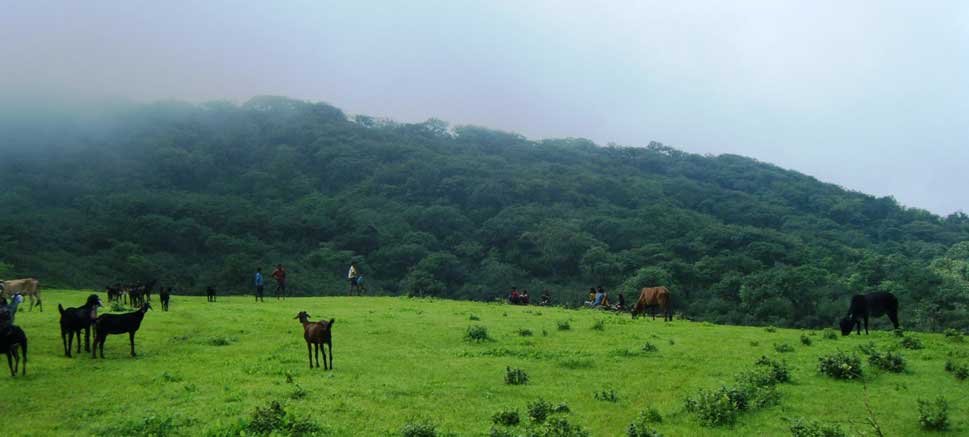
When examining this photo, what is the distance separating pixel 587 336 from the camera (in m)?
26.1

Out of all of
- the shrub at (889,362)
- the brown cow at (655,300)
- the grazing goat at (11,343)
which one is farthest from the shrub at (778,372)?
the grazing goat at (11,343)

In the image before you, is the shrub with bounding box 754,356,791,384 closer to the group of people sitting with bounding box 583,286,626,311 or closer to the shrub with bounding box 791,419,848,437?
the shrub with bounding box 791,419,848,437

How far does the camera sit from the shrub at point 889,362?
62.7ft

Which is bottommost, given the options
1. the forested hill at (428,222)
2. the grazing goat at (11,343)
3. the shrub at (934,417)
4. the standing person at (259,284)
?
the shrub at (934,417)

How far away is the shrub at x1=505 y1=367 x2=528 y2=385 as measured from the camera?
18453 millimetres

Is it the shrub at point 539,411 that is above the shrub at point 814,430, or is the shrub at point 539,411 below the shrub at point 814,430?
above

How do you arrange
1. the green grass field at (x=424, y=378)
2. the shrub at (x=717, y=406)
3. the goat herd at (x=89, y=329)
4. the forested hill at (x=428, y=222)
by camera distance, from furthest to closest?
the forested hill at (x=428, y=222), the goat herd at (x=89, y=329), the shrub at (x=717, y=406), the green grass field at (x=424, y=378)

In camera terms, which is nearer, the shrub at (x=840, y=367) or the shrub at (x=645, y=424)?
the shrub at (x=645, y=424)

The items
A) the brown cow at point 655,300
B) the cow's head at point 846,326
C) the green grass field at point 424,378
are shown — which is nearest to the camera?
the green grass field at point 424,378

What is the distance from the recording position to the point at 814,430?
44.3 ft

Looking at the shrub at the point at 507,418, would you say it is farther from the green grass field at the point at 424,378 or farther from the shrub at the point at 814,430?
the shrub at the point at 814,430

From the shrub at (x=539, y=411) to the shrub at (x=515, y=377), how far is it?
313cm

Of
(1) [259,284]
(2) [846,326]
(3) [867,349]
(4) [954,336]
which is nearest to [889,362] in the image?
(3) [867,349]

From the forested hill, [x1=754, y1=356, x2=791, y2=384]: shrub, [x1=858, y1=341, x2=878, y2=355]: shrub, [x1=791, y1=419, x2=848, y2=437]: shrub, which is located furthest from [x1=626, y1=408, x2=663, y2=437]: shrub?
the forested hill
